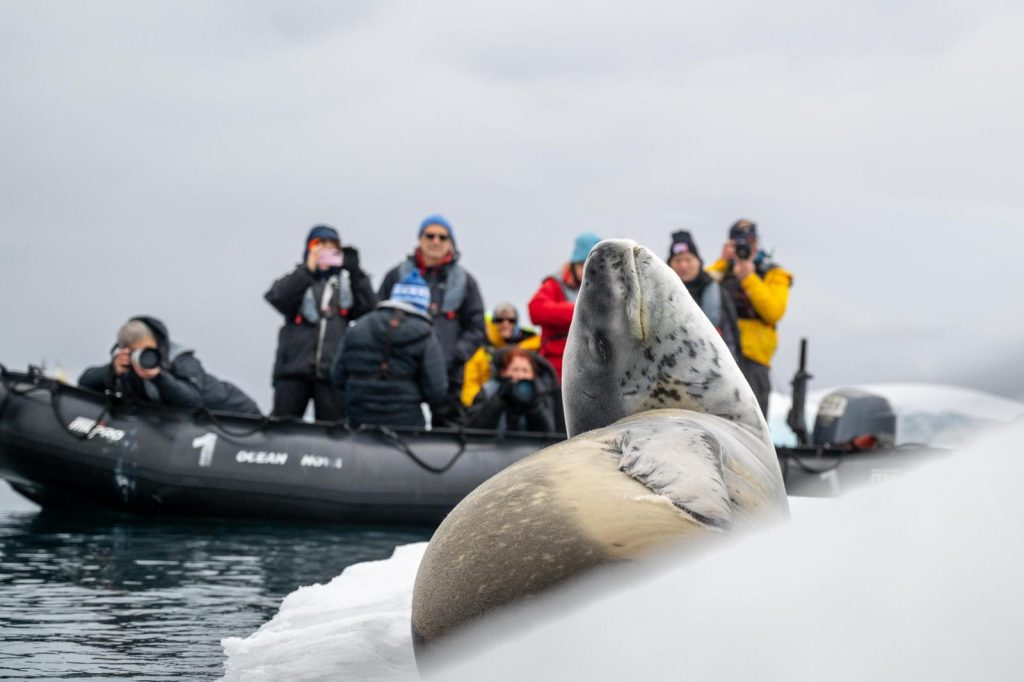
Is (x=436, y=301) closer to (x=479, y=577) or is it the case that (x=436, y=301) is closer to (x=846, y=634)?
(x=479, y=577)

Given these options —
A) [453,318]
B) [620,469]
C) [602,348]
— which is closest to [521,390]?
[453,318]

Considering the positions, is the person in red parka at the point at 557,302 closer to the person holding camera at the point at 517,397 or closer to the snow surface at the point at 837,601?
the person holding camera at the point at 517,397

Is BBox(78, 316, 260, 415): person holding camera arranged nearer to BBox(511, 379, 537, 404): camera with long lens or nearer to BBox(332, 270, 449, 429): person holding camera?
BBox(332, 270, 449, 429): person holding camera

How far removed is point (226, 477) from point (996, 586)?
25.4 ft

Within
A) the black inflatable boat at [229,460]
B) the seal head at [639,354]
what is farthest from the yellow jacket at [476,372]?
the seal head at [639,354]

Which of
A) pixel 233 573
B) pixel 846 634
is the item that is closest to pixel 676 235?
pixel 233 573

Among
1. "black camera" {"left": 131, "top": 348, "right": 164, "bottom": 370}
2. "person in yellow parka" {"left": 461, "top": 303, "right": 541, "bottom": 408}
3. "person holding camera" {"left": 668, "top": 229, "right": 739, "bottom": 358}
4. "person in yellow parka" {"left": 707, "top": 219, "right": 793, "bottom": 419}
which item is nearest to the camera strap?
"person in yellow parka" {"left": 461, "top": 303, "right": 541, "bottom": 408}

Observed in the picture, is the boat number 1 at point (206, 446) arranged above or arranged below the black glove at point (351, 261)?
below

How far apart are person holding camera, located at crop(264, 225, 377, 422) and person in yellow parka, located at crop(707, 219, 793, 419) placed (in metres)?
3.07

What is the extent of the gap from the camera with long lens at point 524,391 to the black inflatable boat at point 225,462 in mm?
449

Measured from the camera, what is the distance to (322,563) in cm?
603

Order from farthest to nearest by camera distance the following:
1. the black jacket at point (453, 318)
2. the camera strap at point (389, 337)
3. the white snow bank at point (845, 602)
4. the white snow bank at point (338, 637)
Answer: the black jacket at point (453, 318), the camera strap at point (389, 337), the white snow bank at point (338, 637), the white snow bank at point (845, 602)

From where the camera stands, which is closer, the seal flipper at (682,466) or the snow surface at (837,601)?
the snow surface at (837,601)

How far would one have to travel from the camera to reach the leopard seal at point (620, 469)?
2.28 metres
